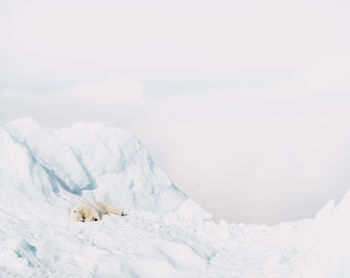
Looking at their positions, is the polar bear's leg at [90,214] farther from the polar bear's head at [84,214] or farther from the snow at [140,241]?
the snow at [140,241]

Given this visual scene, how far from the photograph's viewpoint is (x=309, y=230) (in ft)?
33.0

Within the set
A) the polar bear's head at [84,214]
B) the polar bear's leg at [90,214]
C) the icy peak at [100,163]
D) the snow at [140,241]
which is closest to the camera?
the snow at [140,241]

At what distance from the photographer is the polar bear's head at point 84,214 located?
10.3m

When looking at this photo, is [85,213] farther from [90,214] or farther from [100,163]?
[100,163]

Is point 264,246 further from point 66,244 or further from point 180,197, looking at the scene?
point 180,197

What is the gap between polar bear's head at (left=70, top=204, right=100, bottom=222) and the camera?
10.3 metres

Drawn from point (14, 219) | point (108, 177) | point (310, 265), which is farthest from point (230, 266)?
point (108, 177)

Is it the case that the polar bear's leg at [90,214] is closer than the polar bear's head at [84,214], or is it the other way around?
the polar bear's head at [84,214]

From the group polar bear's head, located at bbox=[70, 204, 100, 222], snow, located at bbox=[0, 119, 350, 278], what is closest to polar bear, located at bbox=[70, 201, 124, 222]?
polar bear's head, located at bbox=[70, 204, 100, 222]

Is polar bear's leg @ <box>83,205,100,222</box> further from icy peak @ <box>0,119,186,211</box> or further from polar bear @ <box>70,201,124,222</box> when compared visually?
icy peak @ <box>0,119,186,211</box>

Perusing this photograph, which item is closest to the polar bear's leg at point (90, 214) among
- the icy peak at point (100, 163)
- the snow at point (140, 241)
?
the snow at point (140, 241)

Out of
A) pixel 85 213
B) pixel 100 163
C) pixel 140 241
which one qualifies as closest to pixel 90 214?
pixel 85 213

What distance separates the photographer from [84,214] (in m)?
10.4

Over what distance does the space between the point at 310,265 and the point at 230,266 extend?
236cm
